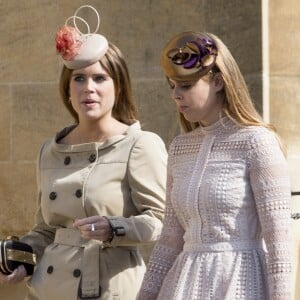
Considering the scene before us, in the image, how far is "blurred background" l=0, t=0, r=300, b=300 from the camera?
20.4 feet

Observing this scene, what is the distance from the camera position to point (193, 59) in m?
4.27

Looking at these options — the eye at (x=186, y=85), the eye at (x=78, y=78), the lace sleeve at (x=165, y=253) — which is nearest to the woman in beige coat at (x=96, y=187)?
the eye at (x=78, y=78)

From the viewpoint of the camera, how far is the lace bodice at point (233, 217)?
4.04 meters

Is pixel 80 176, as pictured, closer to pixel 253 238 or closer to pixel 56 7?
pixel 253 238

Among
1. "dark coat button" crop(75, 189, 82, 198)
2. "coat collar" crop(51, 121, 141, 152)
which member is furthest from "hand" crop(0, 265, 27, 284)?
"coat collar" crop(51, 121, 141, 152)

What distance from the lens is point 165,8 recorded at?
653 centimetres

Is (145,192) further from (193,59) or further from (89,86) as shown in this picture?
(193,59)

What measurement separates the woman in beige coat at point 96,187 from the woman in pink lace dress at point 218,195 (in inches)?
12.7

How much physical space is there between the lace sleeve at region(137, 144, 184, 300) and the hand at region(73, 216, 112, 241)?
0.74ft

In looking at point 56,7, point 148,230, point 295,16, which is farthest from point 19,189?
point 148,230

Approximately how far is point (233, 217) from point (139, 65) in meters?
2.55

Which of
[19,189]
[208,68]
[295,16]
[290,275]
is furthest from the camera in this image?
[19,189]

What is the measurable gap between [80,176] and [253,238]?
91 centimetres

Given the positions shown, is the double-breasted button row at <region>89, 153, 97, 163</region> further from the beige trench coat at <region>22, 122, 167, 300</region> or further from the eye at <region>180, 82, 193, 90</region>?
the eye at <region>180, 82, 193, 90</region>
